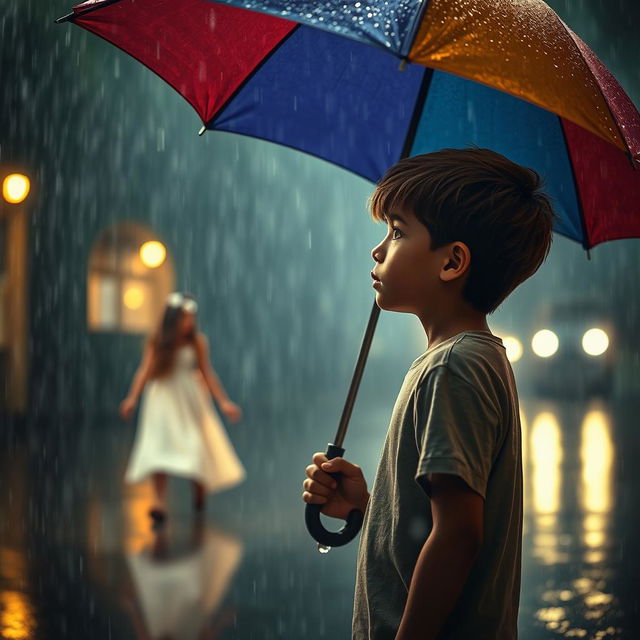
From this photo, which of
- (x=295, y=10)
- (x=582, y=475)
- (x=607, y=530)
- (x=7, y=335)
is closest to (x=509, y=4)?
(x=295, y=10)

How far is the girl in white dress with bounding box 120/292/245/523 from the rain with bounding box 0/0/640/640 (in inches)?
14.7

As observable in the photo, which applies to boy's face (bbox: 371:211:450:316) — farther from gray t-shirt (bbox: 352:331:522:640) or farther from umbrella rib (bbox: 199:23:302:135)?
umbrella rib (bbox: 199:23:302:135)

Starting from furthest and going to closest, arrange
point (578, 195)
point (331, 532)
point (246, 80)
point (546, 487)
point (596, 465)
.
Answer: point (596, 465), point (546, 487), point (246, 80), point (578, 195), point (331, 532)

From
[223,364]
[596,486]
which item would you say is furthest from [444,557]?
[223,364]

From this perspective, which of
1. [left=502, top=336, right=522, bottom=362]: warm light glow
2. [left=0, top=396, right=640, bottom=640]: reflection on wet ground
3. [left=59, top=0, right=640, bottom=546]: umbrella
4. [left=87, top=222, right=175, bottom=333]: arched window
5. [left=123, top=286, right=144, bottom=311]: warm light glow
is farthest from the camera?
[left=502, top=336, right=522, bottom=362]: warm light glow

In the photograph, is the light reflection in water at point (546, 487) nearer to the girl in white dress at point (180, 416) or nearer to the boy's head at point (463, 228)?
the girl in white dress at point (180, 416)

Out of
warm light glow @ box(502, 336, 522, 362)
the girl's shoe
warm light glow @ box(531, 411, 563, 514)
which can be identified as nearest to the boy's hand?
the girl's shoe

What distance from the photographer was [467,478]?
1587 millimetres

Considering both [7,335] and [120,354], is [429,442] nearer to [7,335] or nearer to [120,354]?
[7,335]

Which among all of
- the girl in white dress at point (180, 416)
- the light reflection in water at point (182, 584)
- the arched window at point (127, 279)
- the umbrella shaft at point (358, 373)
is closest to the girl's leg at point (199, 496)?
the girl in white dress at point (180, 416)

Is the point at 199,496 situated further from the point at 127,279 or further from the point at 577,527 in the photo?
the point at 127,279

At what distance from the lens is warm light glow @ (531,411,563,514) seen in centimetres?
820

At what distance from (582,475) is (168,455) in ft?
15.4

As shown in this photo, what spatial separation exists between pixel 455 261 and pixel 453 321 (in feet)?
0.41
